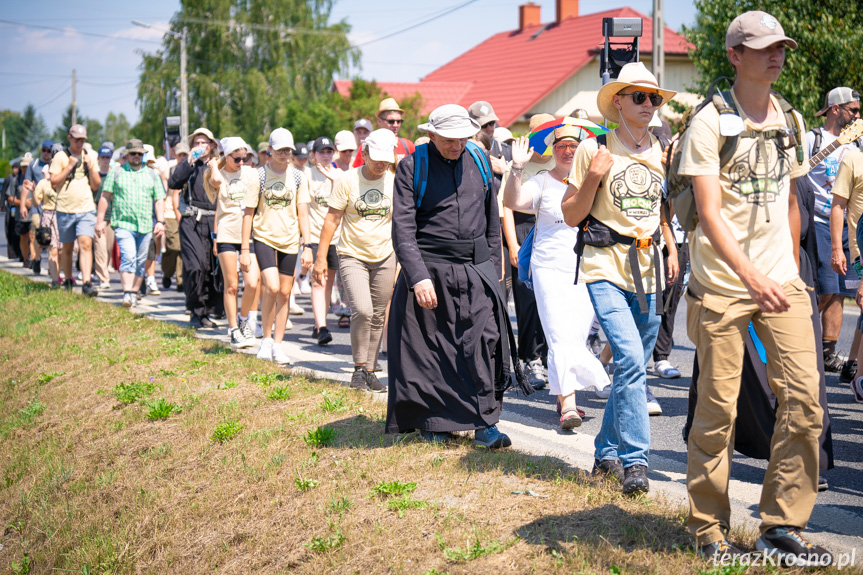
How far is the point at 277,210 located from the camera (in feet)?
30.6

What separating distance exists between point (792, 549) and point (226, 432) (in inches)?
164

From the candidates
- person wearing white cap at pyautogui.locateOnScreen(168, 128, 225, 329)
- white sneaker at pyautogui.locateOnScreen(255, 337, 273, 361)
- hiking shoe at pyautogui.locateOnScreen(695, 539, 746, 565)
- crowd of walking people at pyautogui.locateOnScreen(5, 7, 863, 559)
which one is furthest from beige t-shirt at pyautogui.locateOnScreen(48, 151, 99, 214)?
hiking shoe at pyautogui.locateOnScreen(695, 539, 746, 565)

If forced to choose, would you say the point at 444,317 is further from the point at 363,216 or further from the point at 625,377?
the point at 363,216

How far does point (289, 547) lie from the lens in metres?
4.92

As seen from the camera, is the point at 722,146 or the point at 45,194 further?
the point at 45,194

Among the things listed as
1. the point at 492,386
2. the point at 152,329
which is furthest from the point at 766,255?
the point at 152,329

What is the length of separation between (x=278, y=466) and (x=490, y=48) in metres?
44.7

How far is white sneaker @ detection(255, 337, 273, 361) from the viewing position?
9234 millimetres

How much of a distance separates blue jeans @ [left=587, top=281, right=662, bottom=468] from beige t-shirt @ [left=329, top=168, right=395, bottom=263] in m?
3.46

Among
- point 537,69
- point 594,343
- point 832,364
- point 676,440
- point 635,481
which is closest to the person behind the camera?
point 635,481

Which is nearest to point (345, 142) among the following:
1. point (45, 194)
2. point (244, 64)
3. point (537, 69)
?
point (45, 194)

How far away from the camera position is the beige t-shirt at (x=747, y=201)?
148 inches

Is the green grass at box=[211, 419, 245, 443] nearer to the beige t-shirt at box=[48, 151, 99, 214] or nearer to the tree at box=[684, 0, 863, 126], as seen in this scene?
the beige t-shirt at box=[48, 151, 99, 214]

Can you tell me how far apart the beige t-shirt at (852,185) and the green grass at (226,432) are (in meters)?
4.88
